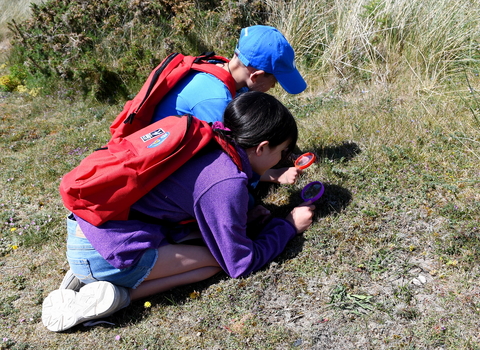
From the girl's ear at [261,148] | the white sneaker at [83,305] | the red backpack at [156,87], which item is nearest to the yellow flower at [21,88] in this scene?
the red backpack at [156,87]

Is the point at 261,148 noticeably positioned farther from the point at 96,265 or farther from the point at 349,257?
the point at 96,265

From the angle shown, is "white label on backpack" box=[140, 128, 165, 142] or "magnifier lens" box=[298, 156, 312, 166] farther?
"magnifier lens" box=[298, 156, 312, 166]

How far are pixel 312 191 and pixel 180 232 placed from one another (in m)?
1.17

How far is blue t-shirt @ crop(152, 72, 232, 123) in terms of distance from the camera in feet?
10.2

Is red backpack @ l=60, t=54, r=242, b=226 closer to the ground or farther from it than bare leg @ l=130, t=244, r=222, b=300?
farther from it

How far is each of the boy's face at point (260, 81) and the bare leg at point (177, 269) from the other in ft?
4.70

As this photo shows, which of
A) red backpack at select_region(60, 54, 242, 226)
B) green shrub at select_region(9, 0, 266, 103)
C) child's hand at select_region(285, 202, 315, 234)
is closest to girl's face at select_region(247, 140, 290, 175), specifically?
red backpack at select_region(60, 54, 242, 226)

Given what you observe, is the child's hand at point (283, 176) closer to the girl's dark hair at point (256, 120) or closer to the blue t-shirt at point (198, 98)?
the blue t-shirt at point (198, 98)

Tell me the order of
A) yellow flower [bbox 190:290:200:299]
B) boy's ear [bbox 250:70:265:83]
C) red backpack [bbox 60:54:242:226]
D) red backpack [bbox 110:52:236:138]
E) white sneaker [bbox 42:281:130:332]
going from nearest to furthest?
red backpack [bbox 60:54:242:226] < white sneaker [bbox 42:281:130:332] < yellow flower [bbox 190:290:200:299] < red backpack [bbox 110:52:236:138] < boy's ear [bbox 250:70:265:83]

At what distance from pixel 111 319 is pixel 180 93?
170 centimetres

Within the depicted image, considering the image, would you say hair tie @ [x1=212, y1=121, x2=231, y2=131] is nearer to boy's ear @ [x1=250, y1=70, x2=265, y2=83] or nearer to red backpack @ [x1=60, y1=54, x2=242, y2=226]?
red backpack @ [x1=60, y1=54, x2=242, y2=226]

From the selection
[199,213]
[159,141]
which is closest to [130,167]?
[159,141]

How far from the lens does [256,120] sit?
2.56 metres

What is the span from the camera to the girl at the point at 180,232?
248cm
